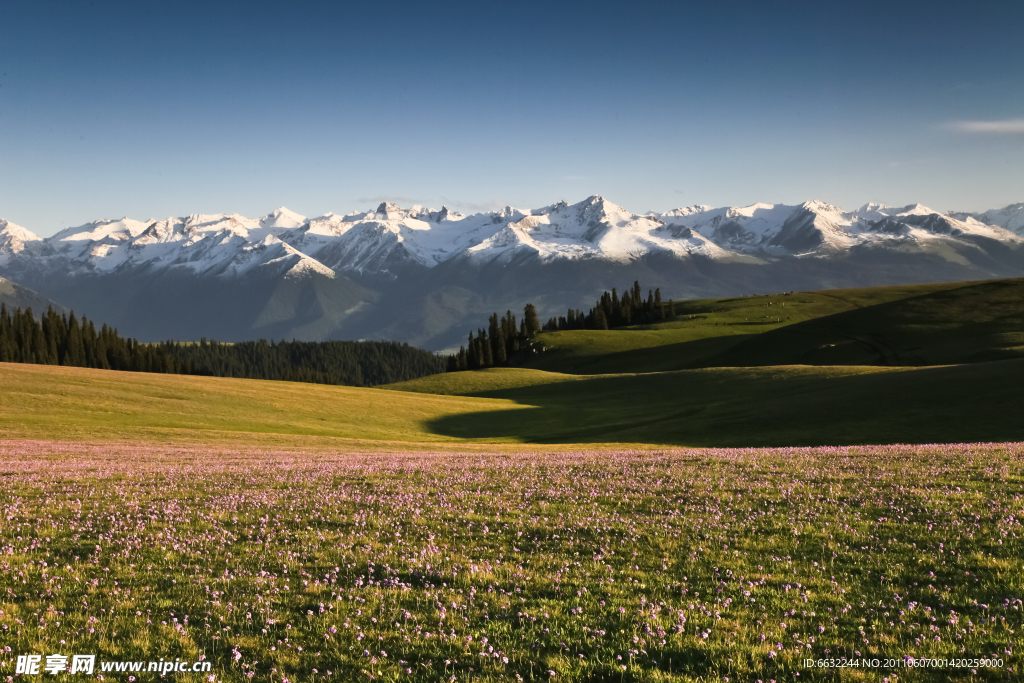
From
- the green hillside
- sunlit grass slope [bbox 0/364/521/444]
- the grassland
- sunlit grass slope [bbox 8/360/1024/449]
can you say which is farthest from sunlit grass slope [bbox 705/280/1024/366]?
the grassland

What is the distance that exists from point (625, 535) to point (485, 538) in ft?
12.4

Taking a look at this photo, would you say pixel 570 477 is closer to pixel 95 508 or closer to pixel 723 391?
pixel 95 508

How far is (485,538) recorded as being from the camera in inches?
635

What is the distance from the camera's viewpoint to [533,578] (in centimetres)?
1267

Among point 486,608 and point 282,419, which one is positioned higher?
point 486,608

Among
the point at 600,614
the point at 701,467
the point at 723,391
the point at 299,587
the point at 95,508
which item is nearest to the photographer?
the point at 600,614

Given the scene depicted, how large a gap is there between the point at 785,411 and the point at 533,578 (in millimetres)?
59237

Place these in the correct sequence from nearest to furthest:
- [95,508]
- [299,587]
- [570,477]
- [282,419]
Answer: [299,587] → [95,508] → [570,477] → [282,419]

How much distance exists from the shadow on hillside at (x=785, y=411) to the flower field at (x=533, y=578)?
101 feet

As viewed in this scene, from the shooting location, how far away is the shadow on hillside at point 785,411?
5172cm

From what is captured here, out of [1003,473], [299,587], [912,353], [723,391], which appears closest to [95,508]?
[299,587]

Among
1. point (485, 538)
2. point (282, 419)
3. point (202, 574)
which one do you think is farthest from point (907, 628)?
point (282, 419)

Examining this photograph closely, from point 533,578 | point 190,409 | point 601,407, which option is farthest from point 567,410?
point 533,578

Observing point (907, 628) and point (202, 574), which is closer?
point (907, 628)
